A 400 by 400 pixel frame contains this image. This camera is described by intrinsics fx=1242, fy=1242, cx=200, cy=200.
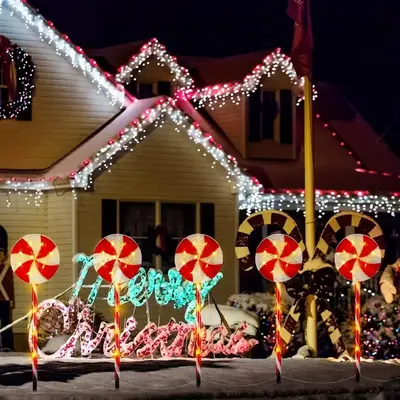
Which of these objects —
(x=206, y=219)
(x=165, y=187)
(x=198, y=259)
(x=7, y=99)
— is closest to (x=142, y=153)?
(x=165, y=187)

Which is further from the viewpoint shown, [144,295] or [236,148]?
[236,148]

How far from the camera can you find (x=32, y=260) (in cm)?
1528

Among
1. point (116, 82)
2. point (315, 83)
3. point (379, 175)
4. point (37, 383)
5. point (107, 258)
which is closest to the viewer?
point (37, 383)

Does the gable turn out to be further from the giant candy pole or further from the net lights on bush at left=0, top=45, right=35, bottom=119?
the giant candy pole

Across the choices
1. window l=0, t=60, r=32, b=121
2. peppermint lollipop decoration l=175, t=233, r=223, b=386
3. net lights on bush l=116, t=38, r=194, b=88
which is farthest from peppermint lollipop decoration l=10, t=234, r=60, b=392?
net lights on bush l=116, t=38, r=194, b=88

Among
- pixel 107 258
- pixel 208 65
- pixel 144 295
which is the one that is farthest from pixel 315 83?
pixel 107 258

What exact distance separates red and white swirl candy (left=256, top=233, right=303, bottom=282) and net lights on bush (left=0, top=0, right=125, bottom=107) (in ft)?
34.2

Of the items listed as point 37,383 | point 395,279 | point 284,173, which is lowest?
point 37,383

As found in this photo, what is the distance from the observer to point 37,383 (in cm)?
1509

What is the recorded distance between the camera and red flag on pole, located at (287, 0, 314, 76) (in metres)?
20.6

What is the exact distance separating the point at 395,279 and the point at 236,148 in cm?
791

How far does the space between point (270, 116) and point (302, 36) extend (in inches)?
282

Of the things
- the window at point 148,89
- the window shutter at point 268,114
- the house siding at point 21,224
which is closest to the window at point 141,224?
the house siding at point 21,224

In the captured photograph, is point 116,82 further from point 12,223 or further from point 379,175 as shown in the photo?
point 379,175
